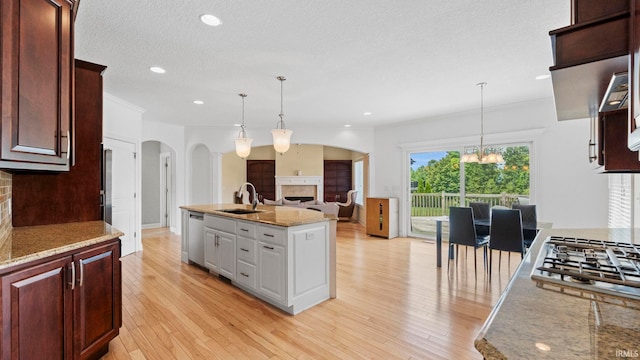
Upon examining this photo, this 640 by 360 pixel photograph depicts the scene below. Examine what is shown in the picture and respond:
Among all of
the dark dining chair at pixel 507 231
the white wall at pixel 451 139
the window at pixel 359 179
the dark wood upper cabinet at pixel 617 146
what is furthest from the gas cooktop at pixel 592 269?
the window at pixel 359 179

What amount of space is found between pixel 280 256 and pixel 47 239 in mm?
1652

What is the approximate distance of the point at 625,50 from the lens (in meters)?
0.83

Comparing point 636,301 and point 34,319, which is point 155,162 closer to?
point 34,319

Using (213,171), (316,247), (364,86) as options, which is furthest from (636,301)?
(213,171)

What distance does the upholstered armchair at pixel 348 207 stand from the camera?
8.92m

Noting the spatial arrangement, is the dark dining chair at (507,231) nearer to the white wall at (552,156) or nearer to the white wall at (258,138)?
the white wall at (552,156)

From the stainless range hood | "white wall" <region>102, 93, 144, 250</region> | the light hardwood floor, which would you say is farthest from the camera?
"white wall" <region>102, 93, 144, 250</region>

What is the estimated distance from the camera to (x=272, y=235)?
9.25 feet

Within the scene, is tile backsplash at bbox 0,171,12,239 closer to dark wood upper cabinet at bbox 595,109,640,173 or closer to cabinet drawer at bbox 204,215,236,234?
cabinet drawer at bbox 204,215,236,234

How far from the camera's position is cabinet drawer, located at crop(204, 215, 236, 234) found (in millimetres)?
3371

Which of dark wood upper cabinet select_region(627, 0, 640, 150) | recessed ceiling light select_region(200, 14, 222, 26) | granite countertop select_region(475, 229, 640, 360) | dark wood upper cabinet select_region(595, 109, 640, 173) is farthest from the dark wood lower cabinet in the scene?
dark wood upper cabinet select_region(595, 109, 640, 173)

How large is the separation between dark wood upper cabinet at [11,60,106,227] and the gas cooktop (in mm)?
3319

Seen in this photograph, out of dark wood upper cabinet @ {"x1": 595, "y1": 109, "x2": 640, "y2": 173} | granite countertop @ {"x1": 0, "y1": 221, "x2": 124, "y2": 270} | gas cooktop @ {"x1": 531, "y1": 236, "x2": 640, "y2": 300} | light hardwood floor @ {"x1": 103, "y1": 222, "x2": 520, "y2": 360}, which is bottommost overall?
light hardwood floor @ {"x1": 103, "y1": 222, "x2": 520, "y2": 360}

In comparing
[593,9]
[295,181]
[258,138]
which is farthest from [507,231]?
[295,181]
